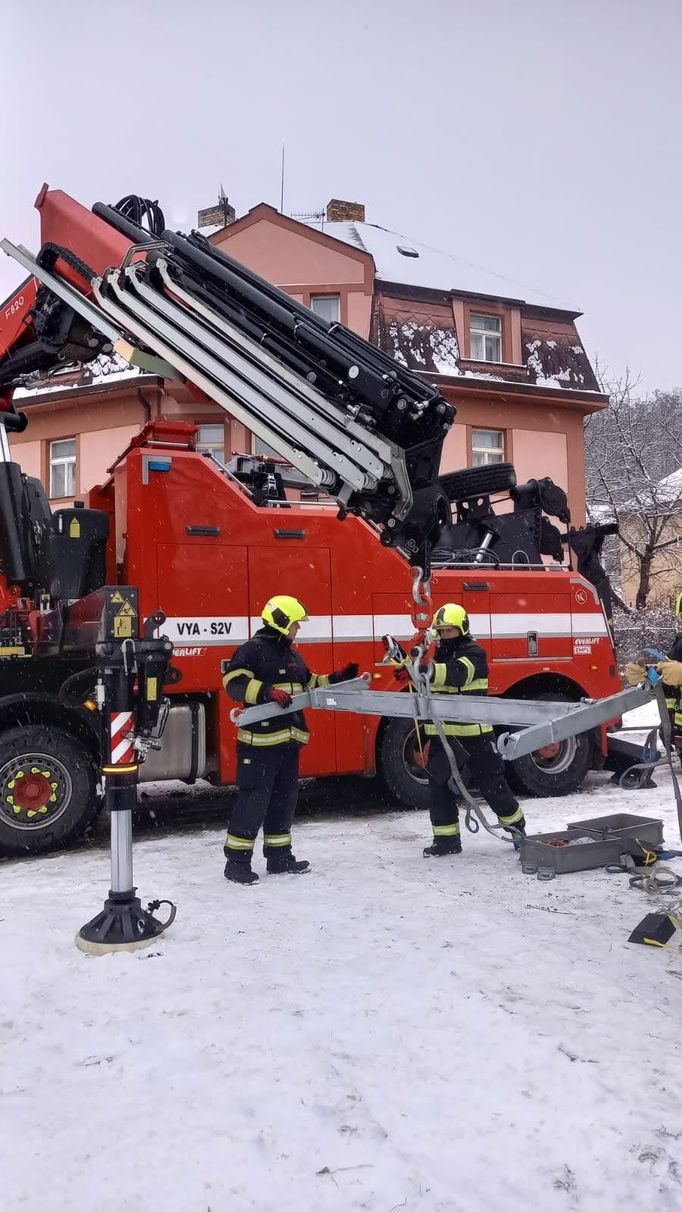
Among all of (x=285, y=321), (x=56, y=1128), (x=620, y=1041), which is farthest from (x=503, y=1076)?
(x=285, y=321)

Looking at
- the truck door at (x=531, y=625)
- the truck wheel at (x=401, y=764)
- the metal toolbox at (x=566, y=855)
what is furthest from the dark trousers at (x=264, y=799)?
the truck door at (x=531, y=625)

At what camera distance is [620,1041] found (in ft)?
10.8

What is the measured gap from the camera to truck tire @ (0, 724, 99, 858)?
6027 millimetres

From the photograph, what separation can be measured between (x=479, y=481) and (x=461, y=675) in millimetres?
2697

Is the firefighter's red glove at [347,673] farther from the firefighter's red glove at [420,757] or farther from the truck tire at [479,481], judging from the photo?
the truck tire at [479,481]

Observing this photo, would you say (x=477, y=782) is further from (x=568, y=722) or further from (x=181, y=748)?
(x=181, y=748)

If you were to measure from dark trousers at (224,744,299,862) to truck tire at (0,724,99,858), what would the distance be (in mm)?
1361

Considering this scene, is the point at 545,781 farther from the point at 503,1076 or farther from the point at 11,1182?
the point at 11,1182

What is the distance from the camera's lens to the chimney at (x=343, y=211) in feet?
70.1

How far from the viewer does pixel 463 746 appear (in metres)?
6.21

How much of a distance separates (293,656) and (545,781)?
3.30 metres

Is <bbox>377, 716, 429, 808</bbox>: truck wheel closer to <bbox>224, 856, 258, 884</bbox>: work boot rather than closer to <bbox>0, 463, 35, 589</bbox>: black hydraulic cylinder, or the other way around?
<bbox>224, 856, 258, 884</bbox>: work boot

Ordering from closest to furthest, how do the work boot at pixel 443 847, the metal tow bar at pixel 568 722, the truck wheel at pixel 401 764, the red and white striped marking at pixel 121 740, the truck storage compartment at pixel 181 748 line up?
1. the metal tow bar at pixel 568 722
2. the red and white striped marking at pixel 121 740
3. the work boot at pixel 443 847
4. the truck storage compartment at pixel 181 748
5. the truck wheel at pixel 401 764

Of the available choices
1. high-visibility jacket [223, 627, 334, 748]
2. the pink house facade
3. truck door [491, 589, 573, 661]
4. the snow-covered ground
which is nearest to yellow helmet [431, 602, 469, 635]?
high-visibility jacket [223, 627, 334, 748]
